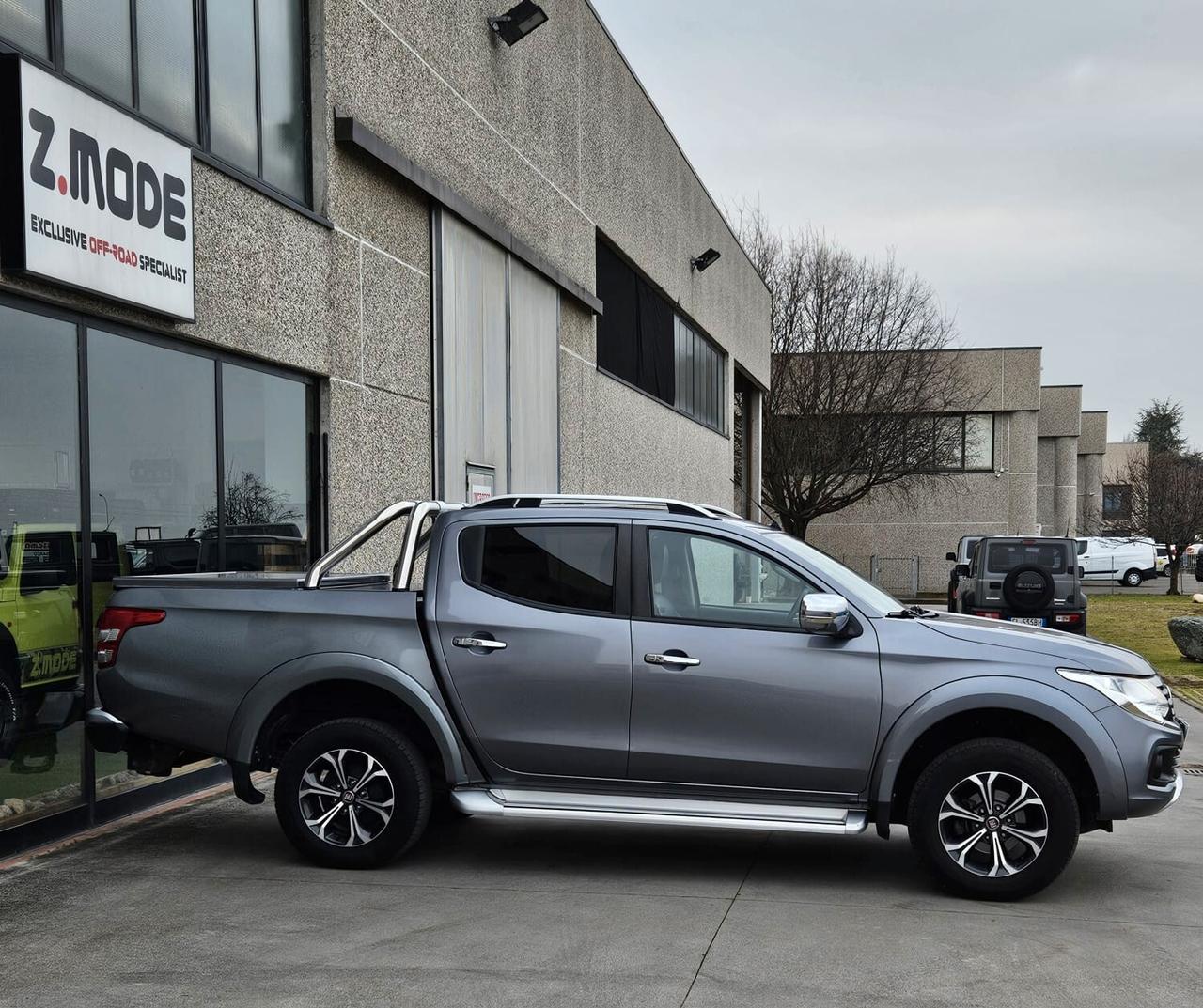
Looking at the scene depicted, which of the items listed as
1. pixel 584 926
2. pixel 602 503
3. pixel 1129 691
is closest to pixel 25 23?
pixel 602 503

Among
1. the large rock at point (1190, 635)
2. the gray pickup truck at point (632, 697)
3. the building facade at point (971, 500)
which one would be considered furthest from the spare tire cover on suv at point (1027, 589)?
the building facade at point (971, 500)

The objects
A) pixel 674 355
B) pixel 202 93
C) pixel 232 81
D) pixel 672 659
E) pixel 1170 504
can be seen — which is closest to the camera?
pixel 672 659

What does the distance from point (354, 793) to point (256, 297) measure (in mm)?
4353

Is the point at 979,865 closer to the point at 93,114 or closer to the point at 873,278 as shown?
the point at 93,114

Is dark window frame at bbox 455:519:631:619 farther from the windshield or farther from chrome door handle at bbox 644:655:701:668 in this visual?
the windshield

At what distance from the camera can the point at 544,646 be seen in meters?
6.23

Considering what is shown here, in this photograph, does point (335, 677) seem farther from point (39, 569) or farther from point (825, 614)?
point (825, 614)

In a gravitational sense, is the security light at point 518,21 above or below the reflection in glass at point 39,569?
above

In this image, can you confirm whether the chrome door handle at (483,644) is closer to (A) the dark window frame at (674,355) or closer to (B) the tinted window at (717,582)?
(B) the tinted window at (717,582)

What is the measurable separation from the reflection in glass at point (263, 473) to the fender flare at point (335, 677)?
2.83 m

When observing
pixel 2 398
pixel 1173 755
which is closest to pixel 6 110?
pixel 2 398

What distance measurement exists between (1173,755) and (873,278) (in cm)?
3424

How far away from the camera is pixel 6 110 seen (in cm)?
661

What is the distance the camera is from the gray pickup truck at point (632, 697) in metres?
5.89
